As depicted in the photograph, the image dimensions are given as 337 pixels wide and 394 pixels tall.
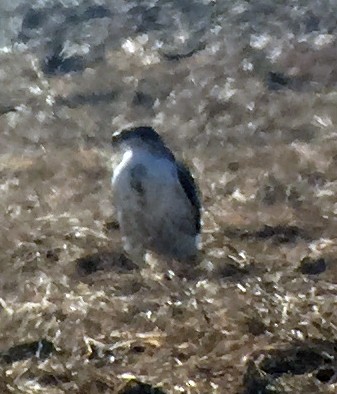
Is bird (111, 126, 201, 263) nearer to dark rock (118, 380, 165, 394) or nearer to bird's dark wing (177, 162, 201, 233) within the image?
bird's dark wing (177, 162, 201, 233)

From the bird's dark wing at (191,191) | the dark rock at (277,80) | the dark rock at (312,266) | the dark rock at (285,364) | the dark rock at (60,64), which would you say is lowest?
the dark rock at (60,64)

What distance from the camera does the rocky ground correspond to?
5.92 metres

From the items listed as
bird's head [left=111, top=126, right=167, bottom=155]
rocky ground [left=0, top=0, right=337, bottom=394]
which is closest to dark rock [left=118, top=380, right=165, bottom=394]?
rocky ground [left=0, top=0, right=337, bottom=394]

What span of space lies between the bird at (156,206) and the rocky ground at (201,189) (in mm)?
174

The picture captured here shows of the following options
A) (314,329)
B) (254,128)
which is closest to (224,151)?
(254,128)

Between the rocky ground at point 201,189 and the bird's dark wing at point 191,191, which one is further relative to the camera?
the bird's dark wing at point 191,191

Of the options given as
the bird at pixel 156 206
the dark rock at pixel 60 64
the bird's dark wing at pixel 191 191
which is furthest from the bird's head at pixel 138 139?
the dark rock at pixel 60 64

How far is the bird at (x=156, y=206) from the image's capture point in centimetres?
770

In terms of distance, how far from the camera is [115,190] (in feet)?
25.8

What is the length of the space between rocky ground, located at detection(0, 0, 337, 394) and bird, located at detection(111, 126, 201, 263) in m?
0.17

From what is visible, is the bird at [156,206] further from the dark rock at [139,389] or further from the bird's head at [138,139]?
the dark rock at [139,389]

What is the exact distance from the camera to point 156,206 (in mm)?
7688

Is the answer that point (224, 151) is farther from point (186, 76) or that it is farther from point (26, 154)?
point (186, 76)

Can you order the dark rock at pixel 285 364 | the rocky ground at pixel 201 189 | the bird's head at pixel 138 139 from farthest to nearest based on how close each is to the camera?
the bird's head at pixel 138 139
the rocky ground at pixel 201 189
the dark rock at pixel 285 364
